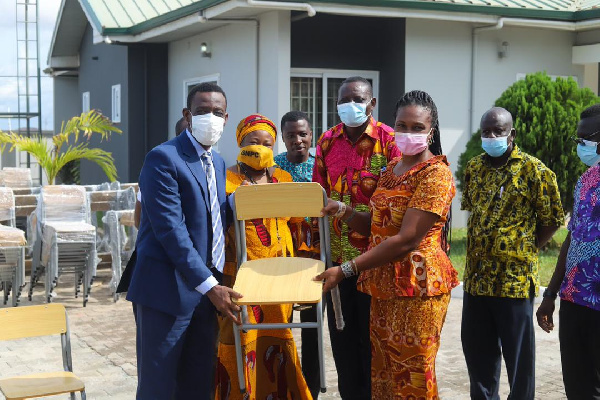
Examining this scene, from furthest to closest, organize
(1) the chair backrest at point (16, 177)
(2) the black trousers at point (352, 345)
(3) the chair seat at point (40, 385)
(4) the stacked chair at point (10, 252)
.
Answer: (1) the chair backrest at point (16, 177) < (4) the stacked chair at point (10, 252) < (2) the black trousers at point (352, 345) < (3) the chair seat at point (40, 385)

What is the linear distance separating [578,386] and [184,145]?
93.6 inches

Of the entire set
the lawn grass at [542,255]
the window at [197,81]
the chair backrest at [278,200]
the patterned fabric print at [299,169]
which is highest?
the window at [197,81]

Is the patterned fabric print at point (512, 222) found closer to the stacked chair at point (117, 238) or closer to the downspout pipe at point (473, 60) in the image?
the stacked chair at point (117, 238)

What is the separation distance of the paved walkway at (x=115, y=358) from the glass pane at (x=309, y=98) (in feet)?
18.7

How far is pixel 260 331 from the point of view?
4750mm

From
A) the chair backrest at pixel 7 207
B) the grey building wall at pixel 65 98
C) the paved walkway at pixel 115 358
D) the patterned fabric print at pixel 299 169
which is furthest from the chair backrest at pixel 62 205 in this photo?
the grey building wall at pixel 65 98

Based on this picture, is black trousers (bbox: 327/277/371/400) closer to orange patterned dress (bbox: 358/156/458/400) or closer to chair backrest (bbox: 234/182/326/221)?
orange patterned dress (bbox: 358/156/458/400)

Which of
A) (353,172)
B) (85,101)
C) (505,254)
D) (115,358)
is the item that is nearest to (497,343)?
(505,254)

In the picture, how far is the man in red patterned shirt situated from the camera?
15.5ft

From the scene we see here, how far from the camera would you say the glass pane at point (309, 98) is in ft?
46.3

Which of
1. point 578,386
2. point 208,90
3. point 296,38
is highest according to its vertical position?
point 296,38

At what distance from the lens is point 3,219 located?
9.74 m

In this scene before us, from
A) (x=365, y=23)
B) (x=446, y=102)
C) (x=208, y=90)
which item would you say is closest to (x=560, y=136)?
(x=446, y=102)

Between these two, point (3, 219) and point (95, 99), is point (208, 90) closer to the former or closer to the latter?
point (3, 219)
